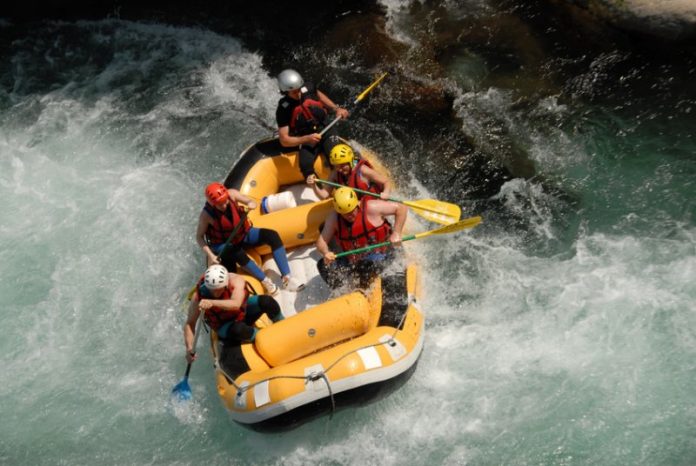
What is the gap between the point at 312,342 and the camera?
5.22 meters

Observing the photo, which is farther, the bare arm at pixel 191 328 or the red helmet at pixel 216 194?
the red helmet at pixel 216 194

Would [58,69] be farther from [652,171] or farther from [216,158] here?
[652,171]

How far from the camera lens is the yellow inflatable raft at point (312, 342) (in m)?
4.80

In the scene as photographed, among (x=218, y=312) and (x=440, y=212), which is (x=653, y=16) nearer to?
(x=440, y=212)

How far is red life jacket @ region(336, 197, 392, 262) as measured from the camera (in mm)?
5590

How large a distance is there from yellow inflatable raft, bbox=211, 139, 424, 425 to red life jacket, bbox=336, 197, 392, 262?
364mm

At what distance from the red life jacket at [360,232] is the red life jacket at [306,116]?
139 cm

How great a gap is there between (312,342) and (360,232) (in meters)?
1.11

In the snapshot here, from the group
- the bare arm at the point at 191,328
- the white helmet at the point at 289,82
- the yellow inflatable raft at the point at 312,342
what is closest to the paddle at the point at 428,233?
the yellow inflatable raft at the point at 312,342

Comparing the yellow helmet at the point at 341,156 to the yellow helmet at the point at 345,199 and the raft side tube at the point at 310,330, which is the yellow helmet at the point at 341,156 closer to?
the yellow helmet at the point at 345,199

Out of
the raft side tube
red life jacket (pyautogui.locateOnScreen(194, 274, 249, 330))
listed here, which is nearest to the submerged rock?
the raft side tube

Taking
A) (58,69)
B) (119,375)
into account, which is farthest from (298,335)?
(58,69)

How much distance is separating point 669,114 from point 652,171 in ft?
3.38

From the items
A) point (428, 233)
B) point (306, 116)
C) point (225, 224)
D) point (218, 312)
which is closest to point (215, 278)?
point (218, 312)
